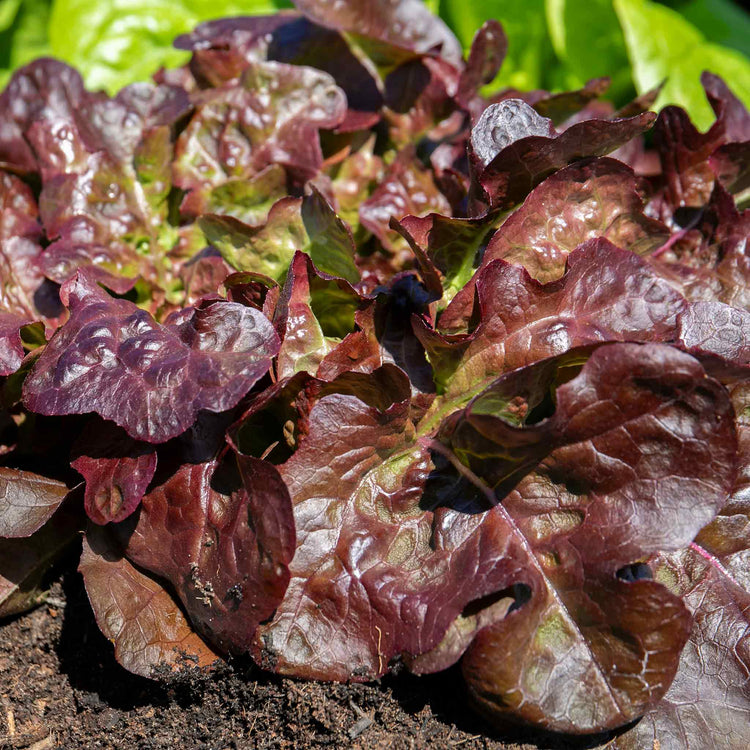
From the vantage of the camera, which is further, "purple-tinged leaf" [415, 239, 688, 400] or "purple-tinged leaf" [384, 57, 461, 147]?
"purple-tinged leaf" [384, 57, 461, 147]

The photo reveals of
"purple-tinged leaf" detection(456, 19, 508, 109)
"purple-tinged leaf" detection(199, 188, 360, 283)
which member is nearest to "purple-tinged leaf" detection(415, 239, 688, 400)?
"purple-tinged leaf" detection(199, 188, 360, 283)

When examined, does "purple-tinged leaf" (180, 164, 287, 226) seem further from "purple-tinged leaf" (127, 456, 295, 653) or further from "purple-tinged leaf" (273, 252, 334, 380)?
"purple-tinged leaf" (127, 456, 295, 653)

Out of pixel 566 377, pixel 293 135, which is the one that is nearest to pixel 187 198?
pixel 293 135

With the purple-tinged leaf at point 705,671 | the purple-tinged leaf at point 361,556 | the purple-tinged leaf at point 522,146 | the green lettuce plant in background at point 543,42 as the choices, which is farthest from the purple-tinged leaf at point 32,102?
the purple-tinged leaf at point 705,671

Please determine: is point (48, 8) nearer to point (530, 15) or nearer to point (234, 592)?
point (530, 15)

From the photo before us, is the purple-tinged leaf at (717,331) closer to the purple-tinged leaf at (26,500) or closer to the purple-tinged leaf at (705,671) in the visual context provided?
the purple-tinged leaf at (705,671)

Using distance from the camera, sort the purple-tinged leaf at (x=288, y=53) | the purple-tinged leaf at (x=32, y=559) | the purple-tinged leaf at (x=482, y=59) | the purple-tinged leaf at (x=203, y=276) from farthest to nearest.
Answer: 1. the purple-tinged leaf at (x=288, y=53)
2. the purple-tinged leaf at (x=482, y=59)
3. the purple-tinged leaf at (x=203, y=276)
4. the purple-tinged leaf at (x=32, y=559)
